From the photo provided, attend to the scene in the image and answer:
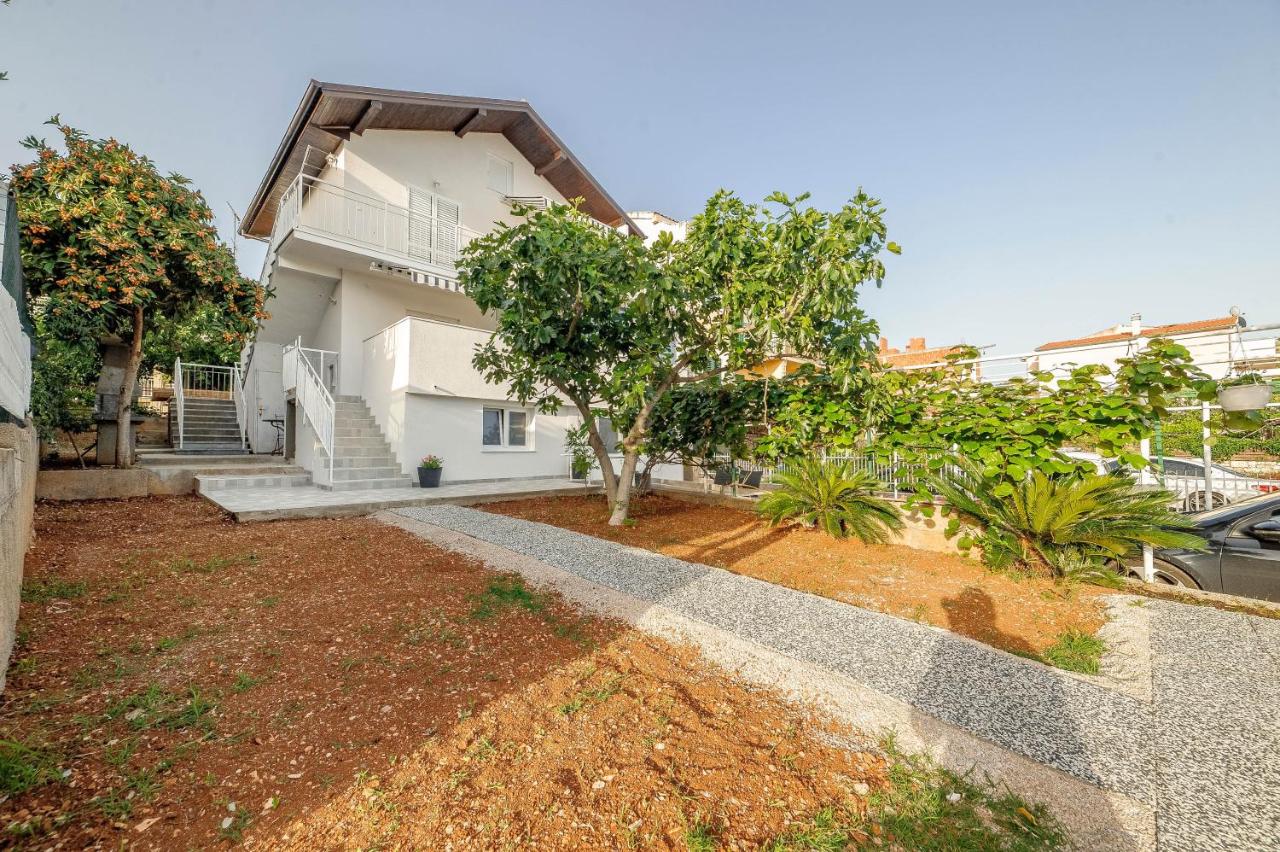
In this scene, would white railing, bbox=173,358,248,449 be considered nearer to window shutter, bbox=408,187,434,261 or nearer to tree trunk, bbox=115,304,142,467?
tree trunk, bbox=115,304,142,467

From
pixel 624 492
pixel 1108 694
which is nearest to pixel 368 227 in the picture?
pixel 624 492

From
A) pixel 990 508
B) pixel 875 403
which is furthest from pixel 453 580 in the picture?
pixel 990 508

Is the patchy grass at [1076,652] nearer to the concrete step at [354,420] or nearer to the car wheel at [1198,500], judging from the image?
the car wheel at [1198,500]

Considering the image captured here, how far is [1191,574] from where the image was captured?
503 cm

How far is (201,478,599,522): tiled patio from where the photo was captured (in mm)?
8215

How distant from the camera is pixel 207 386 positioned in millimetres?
17422

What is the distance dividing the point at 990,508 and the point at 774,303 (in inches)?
146

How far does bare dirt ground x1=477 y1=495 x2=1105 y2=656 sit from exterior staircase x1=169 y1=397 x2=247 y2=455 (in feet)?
39.2

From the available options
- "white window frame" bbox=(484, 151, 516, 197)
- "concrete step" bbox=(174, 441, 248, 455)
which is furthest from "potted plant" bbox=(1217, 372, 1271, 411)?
"concrete step" bbox=(174, 441, 248, 455)

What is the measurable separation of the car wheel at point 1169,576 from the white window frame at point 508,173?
17974 mm

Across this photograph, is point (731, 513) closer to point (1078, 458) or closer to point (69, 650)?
point (1078, 458)

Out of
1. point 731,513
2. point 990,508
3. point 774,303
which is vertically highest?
point 774,303

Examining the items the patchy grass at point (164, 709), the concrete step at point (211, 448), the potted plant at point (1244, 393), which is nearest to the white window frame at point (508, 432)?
the concrete step at point (211, 448)

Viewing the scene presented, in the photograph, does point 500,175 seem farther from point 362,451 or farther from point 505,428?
point 362,451
